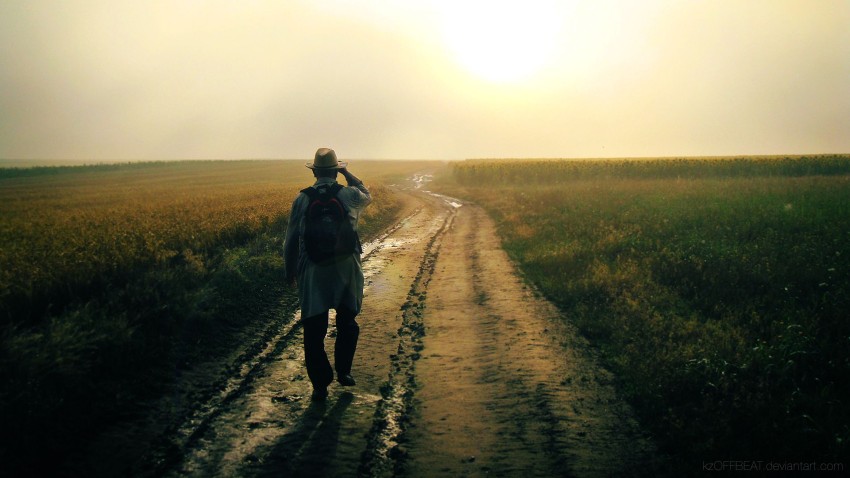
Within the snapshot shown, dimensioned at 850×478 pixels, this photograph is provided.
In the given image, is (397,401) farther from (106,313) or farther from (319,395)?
(106,313)

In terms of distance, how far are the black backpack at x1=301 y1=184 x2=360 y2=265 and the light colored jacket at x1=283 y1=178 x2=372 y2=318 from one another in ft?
0.33

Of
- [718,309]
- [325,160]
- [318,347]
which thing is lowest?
[718,309]

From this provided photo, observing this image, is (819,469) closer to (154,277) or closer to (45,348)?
(45,348)

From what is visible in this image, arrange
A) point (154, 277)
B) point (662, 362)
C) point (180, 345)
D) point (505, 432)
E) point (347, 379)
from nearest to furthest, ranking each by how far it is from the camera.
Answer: point (505, 432) → point (347, 379) → point (662, 362) → point (180, 345) → point (154, 277)

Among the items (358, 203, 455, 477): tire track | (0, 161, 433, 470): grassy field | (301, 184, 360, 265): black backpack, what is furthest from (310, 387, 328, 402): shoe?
(0, 161, 433, 470): grassy field

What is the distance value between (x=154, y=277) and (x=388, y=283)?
4092mm

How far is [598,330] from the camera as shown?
23.5 ft

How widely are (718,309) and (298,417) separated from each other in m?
6.22

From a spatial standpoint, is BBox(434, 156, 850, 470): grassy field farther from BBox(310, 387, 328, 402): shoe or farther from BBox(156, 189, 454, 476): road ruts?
BBox(310, 387, 328, 402): shoe

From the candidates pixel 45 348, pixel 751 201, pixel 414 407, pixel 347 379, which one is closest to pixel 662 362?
pixel 414 407

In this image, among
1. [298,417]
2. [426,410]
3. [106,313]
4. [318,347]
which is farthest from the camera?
[106,313]

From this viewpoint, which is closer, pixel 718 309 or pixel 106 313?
pixel 106 313

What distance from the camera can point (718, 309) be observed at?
297 inches

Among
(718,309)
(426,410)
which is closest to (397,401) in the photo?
(426,410)
